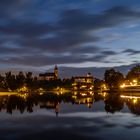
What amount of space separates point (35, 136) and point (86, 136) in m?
4.10

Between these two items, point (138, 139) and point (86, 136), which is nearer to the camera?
point (138, 139)

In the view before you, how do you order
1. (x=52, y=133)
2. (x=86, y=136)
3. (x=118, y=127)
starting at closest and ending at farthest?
(x=86, y=136), (x=52, y=133), (x=118, y=127)

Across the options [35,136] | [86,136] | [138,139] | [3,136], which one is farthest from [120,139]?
[3,136]

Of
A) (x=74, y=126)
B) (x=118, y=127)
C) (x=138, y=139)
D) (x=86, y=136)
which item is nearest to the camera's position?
(x=138, y=139)

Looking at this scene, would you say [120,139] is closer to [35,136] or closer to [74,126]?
[35,136]

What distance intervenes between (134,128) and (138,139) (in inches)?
238

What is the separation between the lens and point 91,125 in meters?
36.0

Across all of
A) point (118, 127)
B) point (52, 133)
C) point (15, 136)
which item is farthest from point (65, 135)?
point (118, 127)

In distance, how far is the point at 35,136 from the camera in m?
28.8

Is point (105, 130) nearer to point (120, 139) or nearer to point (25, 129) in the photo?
point (120, 139)

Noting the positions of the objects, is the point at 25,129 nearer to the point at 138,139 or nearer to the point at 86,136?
the point at 86,136

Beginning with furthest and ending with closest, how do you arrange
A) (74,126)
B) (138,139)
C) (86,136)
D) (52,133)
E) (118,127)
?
(74,126) → (118,127) → (52,133) → (86,136) → (138,139)

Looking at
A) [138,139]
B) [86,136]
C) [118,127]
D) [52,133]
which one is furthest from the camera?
[118,127]

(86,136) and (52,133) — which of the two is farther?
(52,133)
